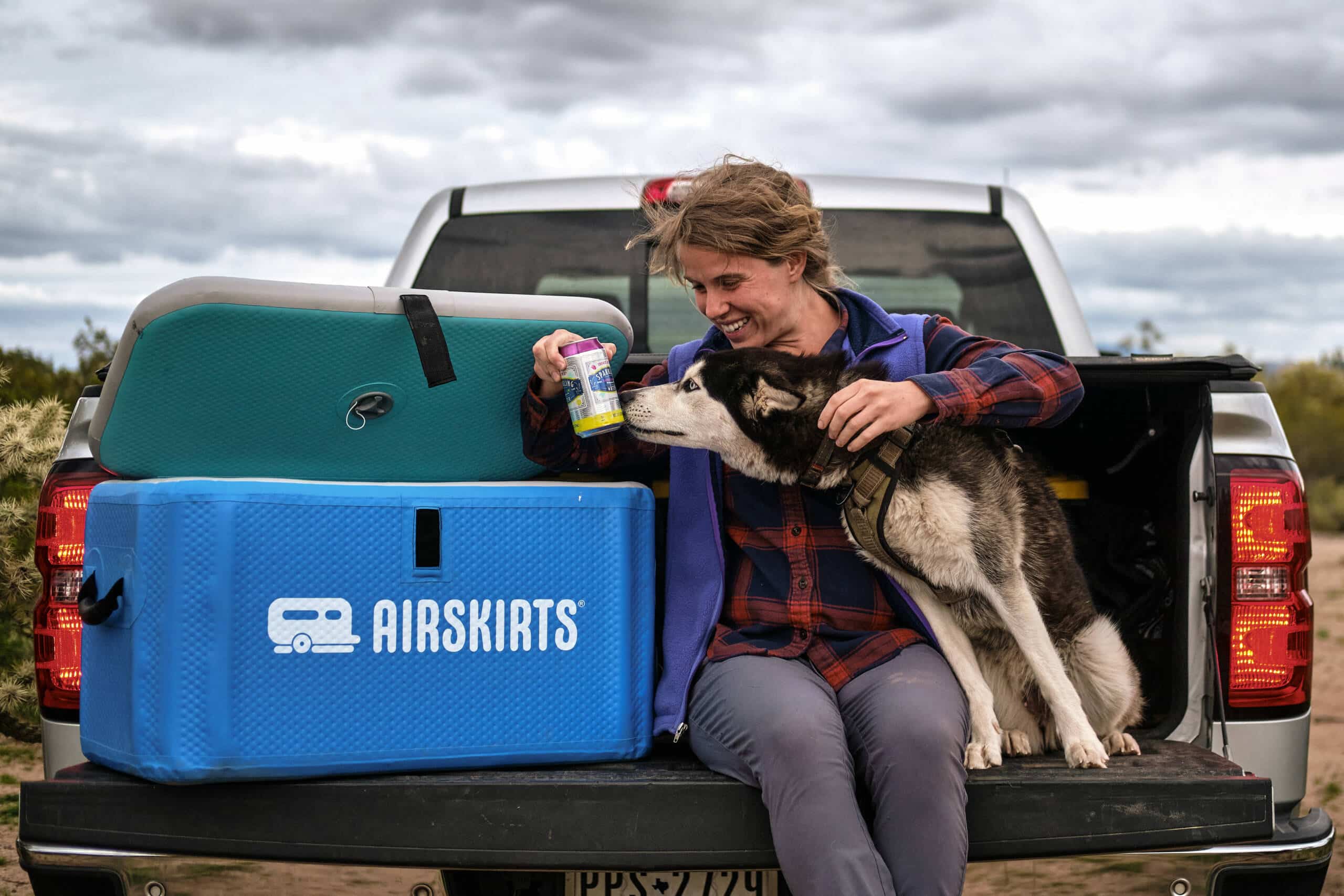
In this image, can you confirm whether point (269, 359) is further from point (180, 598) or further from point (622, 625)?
point (622, 625)

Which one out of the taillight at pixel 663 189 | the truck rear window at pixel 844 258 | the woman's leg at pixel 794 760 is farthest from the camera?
the truck rear window at pixel 844 258

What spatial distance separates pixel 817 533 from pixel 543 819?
37.1 inches

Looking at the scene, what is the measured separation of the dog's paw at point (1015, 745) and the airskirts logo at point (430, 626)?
1.05 meters

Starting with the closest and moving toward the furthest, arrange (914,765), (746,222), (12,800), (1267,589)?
(914,765), (1267,589), (746,222), (12,800)

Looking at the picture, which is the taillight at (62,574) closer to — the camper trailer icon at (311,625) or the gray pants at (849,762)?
the camper trailer icon at (311,625)

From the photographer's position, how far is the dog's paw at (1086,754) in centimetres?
254

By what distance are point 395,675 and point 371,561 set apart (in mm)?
225

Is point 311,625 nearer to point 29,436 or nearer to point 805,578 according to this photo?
point 805,578

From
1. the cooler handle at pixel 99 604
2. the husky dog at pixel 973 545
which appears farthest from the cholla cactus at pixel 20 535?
the husky dog at pixel 973 545

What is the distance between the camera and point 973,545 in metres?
2.66

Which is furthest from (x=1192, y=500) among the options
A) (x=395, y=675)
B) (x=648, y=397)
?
(x=395, y=675)

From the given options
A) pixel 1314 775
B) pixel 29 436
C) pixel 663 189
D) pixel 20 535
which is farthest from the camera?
pixel 1314 775

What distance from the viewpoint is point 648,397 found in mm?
2717

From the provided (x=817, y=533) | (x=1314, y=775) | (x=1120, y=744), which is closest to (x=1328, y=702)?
(x=1314, y=775)
